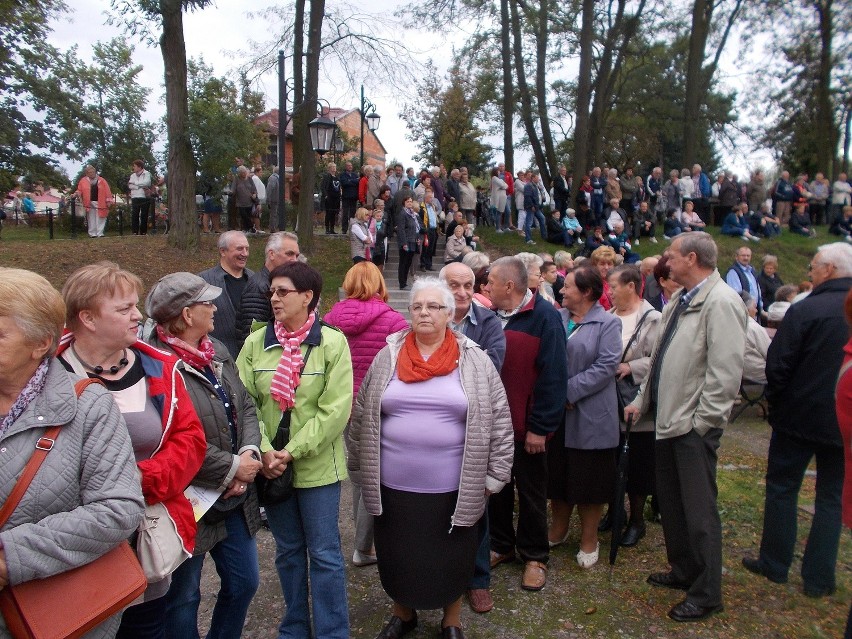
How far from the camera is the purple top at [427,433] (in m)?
3.08

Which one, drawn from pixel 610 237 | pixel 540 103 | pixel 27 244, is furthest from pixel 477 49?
pixel 27 244

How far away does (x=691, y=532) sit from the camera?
3.57 metres

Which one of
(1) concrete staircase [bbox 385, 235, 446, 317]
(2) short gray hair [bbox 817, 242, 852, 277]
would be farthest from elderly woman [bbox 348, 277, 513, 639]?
(1) concrete staircase [bbox 385, 235, 446, 317]

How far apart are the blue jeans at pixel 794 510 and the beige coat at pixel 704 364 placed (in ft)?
2.30

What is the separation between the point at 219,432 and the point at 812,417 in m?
3.28

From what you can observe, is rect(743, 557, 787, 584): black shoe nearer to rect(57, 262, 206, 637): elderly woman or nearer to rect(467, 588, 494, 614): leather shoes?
rect(467, 588, 494, 614): leather shoes

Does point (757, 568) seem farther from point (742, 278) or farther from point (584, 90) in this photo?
point (584, 90)

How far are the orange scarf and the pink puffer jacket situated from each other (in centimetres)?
74

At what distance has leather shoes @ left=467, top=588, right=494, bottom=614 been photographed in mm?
3627

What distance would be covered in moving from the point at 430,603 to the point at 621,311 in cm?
265

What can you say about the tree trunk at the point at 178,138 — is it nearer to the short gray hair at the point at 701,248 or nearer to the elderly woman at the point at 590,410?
the elderly woman at the point at 590,410

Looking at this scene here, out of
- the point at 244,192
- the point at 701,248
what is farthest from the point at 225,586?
the point at 244,192

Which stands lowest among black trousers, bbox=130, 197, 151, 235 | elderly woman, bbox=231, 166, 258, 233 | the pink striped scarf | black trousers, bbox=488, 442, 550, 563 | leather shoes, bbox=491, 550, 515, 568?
leather shoes, bbox=491, 550, 515, 568

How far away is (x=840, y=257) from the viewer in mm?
3803
